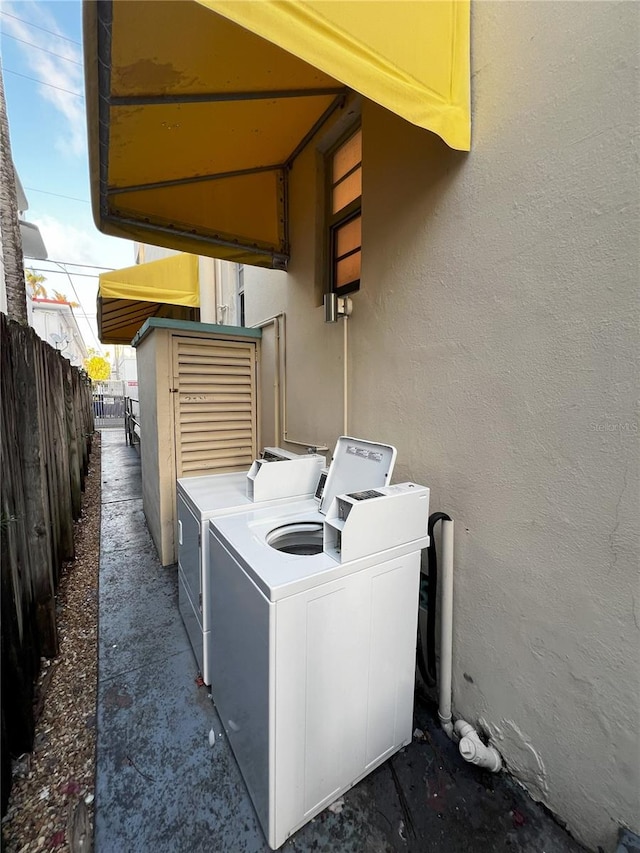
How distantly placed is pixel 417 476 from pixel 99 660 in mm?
2299

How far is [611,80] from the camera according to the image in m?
1.10

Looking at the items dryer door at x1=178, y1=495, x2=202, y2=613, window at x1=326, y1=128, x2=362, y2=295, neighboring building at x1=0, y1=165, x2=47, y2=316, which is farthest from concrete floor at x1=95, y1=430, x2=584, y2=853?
neighboring building at x1=0, y1=165, x2=47, y2=316

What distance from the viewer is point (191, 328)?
3.13 metres

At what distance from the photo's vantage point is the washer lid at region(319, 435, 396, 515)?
1.81 meters

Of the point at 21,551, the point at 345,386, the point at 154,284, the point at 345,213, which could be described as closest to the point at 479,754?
the point at 345,386

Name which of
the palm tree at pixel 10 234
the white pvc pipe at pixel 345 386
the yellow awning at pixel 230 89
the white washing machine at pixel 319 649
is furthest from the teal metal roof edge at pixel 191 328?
the white washing machine at pixel 319 649

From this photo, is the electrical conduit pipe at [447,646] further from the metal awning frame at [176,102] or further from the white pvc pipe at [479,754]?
the metal awning frame at [176,102]

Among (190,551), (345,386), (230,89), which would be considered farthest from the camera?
(345,386)

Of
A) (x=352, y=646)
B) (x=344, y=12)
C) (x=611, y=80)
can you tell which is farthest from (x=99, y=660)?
(x=611, y=80)

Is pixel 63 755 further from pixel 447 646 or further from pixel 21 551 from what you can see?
pixel 447 646

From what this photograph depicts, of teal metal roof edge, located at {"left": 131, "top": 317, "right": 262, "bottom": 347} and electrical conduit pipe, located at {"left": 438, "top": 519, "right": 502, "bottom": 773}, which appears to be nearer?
electrical conduit pipe, located at {"left": 438, "top": 519, "right": 502, "bottom": 773}

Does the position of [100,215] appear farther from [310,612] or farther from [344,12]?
[310,612]

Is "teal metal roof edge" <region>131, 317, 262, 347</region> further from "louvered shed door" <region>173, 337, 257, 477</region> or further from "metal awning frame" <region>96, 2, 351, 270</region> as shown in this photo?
"metal awning frame" <region>96, 2, 351, 270</region>

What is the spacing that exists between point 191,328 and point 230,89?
172 cm
